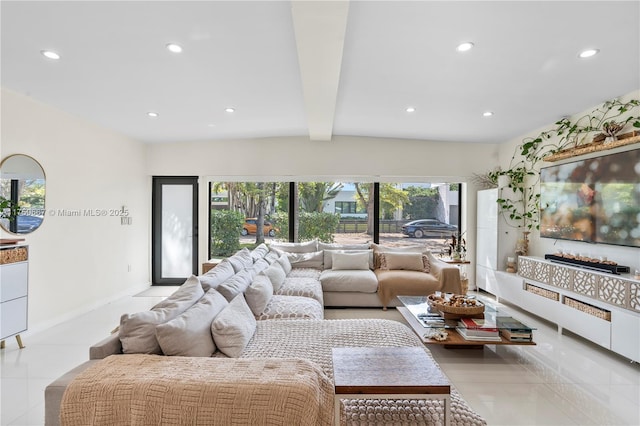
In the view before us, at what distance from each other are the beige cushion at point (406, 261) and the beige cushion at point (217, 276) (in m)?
2.67

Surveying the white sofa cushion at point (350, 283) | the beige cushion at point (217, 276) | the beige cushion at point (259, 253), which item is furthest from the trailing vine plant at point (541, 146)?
the beige cushion at point (217, 276)

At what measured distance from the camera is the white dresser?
10.2 feet

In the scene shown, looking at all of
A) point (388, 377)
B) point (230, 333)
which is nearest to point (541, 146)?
point (388, 377)

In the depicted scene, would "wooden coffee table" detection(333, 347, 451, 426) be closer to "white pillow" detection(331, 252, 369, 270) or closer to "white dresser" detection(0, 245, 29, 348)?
"white dresser" detection(0, 245, 29, 348)

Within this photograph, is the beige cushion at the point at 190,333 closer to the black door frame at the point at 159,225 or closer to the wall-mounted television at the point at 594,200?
the wall-mounted television at the point at 594,200

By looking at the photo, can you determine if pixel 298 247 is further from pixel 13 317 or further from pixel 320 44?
pixel 320 44

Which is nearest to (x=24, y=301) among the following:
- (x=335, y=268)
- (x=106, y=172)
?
(x=106, y=172)

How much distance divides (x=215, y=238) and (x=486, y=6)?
5392 millimetres

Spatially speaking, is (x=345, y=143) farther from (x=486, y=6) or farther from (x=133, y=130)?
(x=486, y=6)

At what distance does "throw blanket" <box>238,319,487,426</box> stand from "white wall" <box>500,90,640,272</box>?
260 cm

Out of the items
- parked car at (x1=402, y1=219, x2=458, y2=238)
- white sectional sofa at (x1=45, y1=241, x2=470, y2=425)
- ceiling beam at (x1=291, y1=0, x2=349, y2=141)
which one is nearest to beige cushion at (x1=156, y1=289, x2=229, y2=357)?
white sectional sofa at (x1=45, y1=241, x2=470, y2=425)

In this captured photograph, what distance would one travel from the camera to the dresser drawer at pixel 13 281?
309cm

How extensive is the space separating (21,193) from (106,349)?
2.80 m

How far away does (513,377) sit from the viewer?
9.29 feet
